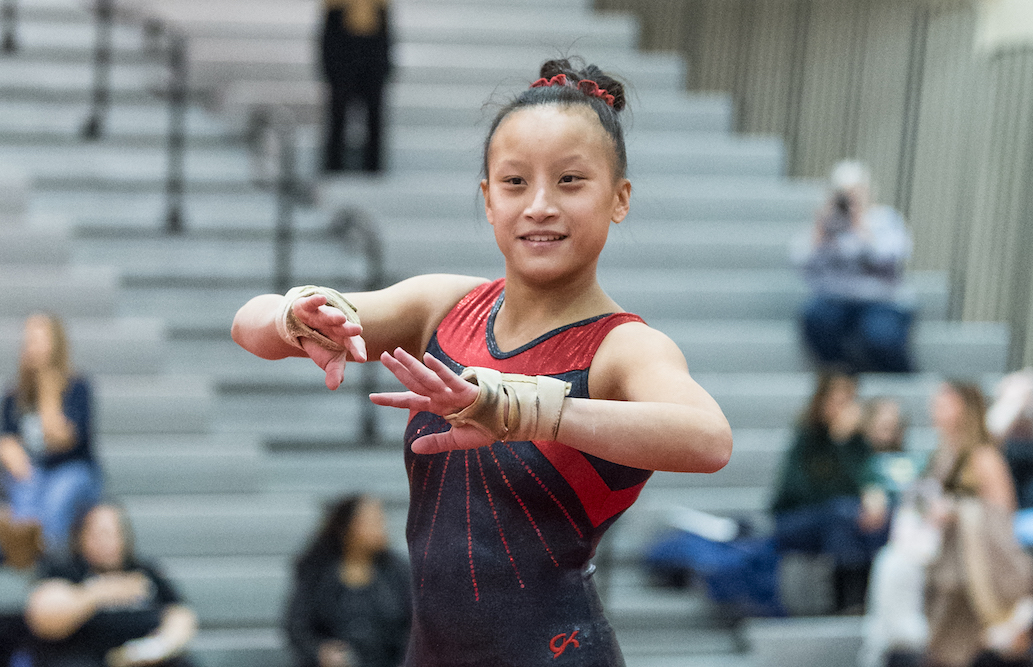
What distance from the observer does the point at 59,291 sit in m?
7.45

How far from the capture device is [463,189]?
344 inches

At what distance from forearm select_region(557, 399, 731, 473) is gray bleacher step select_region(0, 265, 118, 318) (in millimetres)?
6234

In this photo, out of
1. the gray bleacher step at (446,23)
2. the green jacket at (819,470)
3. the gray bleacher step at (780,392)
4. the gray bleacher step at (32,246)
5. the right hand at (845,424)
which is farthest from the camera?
the gray bleacher step at (446,23)

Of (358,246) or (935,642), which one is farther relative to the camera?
(358,246)

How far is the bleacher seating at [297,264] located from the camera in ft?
22.3

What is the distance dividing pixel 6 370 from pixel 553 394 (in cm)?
578

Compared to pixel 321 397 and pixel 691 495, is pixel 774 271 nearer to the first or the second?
pixel 691 495

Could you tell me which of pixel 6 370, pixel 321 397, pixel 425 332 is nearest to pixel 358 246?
pixel 321 397

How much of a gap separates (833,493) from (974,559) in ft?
3.35

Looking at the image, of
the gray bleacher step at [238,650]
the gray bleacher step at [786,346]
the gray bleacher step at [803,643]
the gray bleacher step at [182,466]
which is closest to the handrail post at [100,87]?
the gray bleacher step at [182,466]

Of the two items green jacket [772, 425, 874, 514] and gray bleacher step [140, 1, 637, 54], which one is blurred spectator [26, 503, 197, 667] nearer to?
green jacket [772, 425, 874, 514]

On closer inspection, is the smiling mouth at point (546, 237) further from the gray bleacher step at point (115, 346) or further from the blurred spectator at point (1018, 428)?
the gray bleacher step at point (115, 346)

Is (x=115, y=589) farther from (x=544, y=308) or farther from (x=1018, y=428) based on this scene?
(x=1018, y=428)

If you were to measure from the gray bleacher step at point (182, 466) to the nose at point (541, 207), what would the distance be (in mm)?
5314
